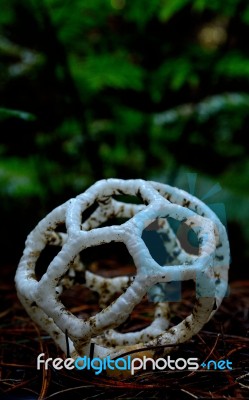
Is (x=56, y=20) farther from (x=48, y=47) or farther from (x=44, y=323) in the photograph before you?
(x=44, y=323)

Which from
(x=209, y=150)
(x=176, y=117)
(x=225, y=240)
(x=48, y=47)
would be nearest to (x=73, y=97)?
(x=48, y=47)

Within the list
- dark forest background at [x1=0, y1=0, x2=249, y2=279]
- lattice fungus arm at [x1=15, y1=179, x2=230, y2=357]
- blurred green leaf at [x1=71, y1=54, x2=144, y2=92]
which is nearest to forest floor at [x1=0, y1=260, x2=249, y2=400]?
lattice fungus arm at [x1=15, y1=179, x2=230, y2=357]

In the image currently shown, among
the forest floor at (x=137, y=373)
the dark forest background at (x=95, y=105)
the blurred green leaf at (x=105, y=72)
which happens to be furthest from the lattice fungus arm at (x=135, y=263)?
the blurred green leaf at (x=105, y=72)

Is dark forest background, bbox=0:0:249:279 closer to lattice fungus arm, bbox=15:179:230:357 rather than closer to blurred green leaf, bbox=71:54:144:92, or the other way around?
blurred green leaf, bbox=71:54:144:92

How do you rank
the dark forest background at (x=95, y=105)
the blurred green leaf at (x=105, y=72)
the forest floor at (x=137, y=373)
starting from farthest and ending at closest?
the blurred green leaf at (x=105, y=72) < the dark forest background at (x=95, y=105) < the forest floor at (x=137, y=373)

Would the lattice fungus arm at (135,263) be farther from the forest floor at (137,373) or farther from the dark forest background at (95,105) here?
the dark forest background at (95,105)

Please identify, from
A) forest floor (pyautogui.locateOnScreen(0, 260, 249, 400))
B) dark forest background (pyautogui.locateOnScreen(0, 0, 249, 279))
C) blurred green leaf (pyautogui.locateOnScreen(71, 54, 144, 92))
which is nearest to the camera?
forest floor (pyautogui.locateOnScreen(0, 260, 249, 400))
